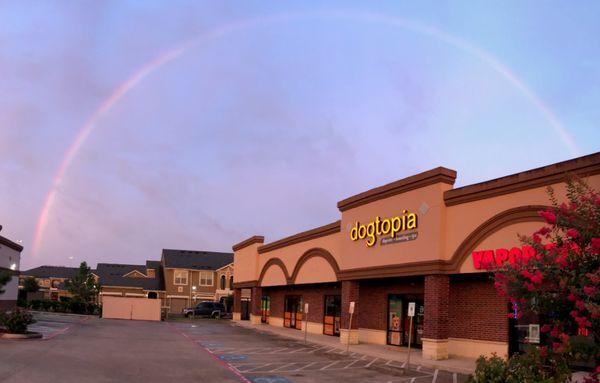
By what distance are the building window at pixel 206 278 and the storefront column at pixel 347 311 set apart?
56264 millimetres

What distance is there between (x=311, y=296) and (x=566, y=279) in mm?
32611

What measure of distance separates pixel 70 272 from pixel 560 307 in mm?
116267

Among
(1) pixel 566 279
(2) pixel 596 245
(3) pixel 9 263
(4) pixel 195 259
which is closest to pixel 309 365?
(1) pixel 566 279

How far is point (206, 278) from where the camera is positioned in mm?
83938

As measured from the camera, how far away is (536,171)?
18875 millimetres

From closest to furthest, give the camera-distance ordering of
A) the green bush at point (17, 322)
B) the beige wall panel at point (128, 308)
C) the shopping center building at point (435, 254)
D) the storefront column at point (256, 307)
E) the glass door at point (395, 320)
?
the shopping center building at point (435, 254) < the green bush at point (17, 322) < the glass door at point (395, 320) < the storefront column at point (256, 307) < the beige wall panel at point (128, 308)

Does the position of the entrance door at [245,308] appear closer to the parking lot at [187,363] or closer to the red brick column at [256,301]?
the red brick column at [256,301]

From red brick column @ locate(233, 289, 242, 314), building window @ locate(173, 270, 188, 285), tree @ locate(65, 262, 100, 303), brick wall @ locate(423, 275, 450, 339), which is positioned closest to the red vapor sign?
brick wall @ locate(423, 275, 450, 339)

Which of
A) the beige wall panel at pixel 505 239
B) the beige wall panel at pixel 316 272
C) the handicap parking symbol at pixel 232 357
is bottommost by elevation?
the handicap parking symbol at pixel 232 357

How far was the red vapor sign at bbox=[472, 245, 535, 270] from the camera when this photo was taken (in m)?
18.5

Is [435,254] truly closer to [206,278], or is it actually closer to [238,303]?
[238,303]

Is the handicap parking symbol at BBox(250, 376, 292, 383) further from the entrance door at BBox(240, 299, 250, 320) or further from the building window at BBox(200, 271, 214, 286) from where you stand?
the building window at BBox(200, 271, 214, 286)

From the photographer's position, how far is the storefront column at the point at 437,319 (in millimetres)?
22312

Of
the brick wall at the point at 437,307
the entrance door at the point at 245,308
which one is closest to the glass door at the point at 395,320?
the brick wall at the point at 437,307
